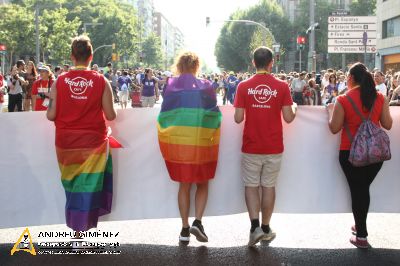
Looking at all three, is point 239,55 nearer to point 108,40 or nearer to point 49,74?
point 108,40

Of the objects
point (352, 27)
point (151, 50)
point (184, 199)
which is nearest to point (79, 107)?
point (184, 199)

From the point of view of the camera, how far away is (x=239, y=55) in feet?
264

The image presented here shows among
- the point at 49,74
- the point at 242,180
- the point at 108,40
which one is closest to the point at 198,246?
the point at 242,180

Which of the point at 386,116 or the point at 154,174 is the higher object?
the point at 386,116

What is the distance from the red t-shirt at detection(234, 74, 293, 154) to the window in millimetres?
43276

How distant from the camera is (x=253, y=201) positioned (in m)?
5.12

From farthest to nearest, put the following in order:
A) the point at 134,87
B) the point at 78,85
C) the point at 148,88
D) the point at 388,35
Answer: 1. the point at 388,35
2. the point at 134,87
3. the point at 148,88
4. the point at 78,85

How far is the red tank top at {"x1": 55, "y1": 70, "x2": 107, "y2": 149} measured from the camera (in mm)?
4672

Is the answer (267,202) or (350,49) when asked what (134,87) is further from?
(267,202)

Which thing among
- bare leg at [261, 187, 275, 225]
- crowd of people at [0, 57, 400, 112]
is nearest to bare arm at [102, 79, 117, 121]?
bare leg at [261, 187, 275, 225]

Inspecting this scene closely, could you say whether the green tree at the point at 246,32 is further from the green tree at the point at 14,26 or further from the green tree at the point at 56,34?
the green tree at the point at 14,26

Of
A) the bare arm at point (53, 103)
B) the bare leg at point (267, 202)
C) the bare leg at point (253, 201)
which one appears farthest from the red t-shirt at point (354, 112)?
the bare arm at point (53, 103)

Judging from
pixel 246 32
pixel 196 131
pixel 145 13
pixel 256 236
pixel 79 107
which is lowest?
pixel 256 236

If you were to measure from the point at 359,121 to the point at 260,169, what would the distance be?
0.96 metres
